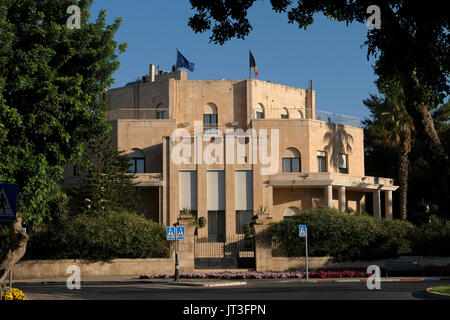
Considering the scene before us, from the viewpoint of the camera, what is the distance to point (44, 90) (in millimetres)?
23297

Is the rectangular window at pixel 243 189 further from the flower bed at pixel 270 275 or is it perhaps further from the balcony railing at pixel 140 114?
the flower bed at pixel 270 275

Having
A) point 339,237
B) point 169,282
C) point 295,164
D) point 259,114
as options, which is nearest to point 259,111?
point 259,114

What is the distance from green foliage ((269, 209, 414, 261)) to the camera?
131ft

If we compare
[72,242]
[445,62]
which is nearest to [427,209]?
[72,242]

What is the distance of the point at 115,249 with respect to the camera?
39875 mm

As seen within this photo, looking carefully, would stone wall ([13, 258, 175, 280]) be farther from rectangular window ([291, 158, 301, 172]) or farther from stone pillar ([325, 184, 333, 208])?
rectangular window ([291, 158, 301, 172])

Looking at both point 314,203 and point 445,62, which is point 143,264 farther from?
point 445,62

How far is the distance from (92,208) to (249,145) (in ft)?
42.6

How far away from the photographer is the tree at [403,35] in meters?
13.1

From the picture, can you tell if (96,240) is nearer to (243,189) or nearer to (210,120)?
(243,189)

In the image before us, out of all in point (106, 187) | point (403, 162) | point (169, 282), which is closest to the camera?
point (169, 282)

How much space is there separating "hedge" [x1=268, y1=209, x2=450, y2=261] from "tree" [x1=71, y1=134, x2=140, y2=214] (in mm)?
12950

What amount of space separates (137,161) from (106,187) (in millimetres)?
8704

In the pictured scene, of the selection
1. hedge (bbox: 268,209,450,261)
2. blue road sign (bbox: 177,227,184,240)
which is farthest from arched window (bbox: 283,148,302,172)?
blue road sign (bbox: 177,227,184,240)
